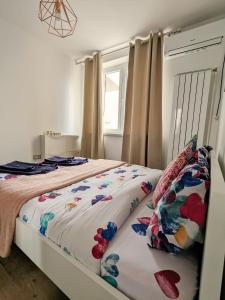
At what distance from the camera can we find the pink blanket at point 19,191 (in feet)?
3.76

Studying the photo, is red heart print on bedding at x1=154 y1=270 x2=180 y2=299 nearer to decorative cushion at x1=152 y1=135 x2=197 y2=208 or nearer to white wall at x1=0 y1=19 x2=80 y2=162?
decorative cushion at x1=152 y1=135 x2=197 y2=208

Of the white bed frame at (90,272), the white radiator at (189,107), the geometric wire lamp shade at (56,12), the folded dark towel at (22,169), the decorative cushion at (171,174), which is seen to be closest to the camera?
the white bed frame at (90,272)

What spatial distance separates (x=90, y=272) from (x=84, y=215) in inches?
10.3

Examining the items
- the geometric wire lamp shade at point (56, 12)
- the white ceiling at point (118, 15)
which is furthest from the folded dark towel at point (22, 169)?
the white ceiling at point (118, 15)

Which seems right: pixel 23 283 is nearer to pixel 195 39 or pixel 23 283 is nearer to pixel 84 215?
pixel 84 215

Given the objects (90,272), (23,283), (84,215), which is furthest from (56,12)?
(23,283)

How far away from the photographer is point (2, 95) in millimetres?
2631

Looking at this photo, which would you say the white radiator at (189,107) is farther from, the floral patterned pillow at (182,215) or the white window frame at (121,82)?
the floral patterned pillow at (182,215)

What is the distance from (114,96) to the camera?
3.46m

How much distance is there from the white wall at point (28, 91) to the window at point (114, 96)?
29.7 inches

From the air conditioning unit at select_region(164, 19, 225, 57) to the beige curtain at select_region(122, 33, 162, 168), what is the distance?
0.64ft

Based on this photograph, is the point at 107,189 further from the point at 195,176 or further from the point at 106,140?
the point at 106,140

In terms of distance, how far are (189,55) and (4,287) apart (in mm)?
3152

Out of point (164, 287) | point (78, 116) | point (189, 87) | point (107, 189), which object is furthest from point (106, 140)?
point (164, 287)
